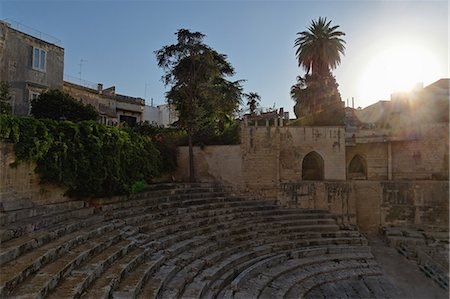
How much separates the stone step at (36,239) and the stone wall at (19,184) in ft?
3.60

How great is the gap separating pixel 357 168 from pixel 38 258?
57.3 feet

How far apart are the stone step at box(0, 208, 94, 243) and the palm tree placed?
17.8 meters

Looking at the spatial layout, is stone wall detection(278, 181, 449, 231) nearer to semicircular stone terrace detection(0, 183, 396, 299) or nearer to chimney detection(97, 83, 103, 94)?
semicircular stone terrace detection(0, 183, 396, 299)

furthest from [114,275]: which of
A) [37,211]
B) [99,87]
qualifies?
[99,87]

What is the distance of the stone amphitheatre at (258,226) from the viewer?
214 inches

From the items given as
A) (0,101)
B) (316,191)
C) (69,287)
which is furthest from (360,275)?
(0,101)

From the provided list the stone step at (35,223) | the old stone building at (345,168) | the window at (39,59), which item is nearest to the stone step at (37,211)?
the stone step at (35,223)

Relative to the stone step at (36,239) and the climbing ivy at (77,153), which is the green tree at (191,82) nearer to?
the climbing ivy at (77,153)

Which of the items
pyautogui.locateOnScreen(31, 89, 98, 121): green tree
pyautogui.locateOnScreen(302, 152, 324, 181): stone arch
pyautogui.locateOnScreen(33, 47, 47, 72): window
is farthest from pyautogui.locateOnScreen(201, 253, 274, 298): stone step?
pyautogui.locateOnScreen(33, 47, 47, 72): window

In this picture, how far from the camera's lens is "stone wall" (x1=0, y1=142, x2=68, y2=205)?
664 centimetres

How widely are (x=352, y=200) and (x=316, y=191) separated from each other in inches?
72.1

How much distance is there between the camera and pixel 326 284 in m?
8.63

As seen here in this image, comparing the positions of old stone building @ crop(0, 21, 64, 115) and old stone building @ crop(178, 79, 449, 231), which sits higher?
old stone building @ crop(0, 21, 64, 115)

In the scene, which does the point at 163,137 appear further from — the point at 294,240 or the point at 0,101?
the point at 294,240
